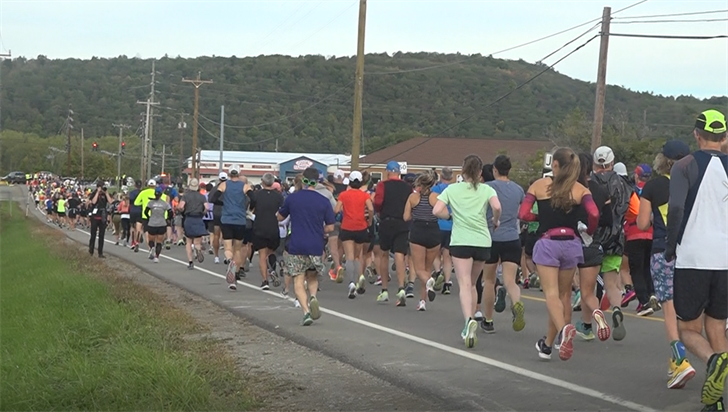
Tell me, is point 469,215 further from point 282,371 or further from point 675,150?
point 282,371

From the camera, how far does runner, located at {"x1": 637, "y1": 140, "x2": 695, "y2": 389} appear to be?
25.1 feet

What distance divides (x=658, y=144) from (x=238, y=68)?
73904 mm

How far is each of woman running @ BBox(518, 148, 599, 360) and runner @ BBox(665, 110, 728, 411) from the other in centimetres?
201

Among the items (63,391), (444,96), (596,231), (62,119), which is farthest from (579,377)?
(62,119)

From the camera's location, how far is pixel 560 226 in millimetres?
9047

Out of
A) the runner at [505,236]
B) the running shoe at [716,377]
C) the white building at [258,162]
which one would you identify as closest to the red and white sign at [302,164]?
the white building at [258,162]

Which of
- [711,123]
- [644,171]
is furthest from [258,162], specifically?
[711,123]

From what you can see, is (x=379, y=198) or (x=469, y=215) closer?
(x=469, y=215)

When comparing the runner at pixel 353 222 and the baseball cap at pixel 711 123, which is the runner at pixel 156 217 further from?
the baseball cap at pixel 711 123

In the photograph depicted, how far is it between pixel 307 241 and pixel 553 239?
12.7ft

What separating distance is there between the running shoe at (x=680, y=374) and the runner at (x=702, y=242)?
0.66 m

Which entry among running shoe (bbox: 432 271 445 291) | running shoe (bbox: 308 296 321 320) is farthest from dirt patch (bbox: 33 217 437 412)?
running shoe (bbox: 432 271 445 291)

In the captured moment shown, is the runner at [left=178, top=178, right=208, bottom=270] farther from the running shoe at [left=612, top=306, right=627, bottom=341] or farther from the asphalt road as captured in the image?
the running shoe at [left=612, top=306, right=627, bottom=341]

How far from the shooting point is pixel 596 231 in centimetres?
998
